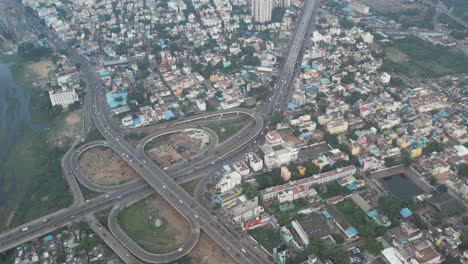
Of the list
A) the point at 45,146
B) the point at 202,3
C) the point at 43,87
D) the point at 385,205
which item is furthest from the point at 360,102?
the point at 202,3

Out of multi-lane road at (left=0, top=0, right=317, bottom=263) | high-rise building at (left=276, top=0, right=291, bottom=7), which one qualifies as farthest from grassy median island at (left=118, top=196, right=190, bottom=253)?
high-rise building at (left=276, top=0, right=291, bottom=7)

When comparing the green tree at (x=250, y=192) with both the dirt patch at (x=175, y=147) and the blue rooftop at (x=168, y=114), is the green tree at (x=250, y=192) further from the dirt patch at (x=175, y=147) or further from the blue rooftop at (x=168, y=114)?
the blue rooftop at (x=168, y=114)

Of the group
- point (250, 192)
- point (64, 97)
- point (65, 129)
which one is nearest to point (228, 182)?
point (250, 192)

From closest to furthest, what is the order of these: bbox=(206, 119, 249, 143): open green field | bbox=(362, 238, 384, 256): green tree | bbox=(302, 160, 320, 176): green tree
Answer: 1. bbox=(362, 238, 384, 256): green tree
2. bbox=(302, 160, 320, 176): green tree
3. bbox=(206, 119, 249, 143): open green field

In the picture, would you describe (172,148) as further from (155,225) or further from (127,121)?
(155,225)

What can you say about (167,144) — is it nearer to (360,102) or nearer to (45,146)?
(45,146)

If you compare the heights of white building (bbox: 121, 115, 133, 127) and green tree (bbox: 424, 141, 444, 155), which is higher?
green tree (bbox: 424, 141, 444, 155)

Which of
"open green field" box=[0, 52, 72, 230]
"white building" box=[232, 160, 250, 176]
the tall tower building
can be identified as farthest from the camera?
the tall tower building

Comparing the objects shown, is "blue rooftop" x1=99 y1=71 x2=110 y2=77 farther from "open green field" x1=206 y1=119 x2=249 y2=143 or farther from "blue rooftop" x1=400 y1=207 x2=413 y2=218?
"blue rooftop" x1=400 y1=207 x2=413 y2=218
